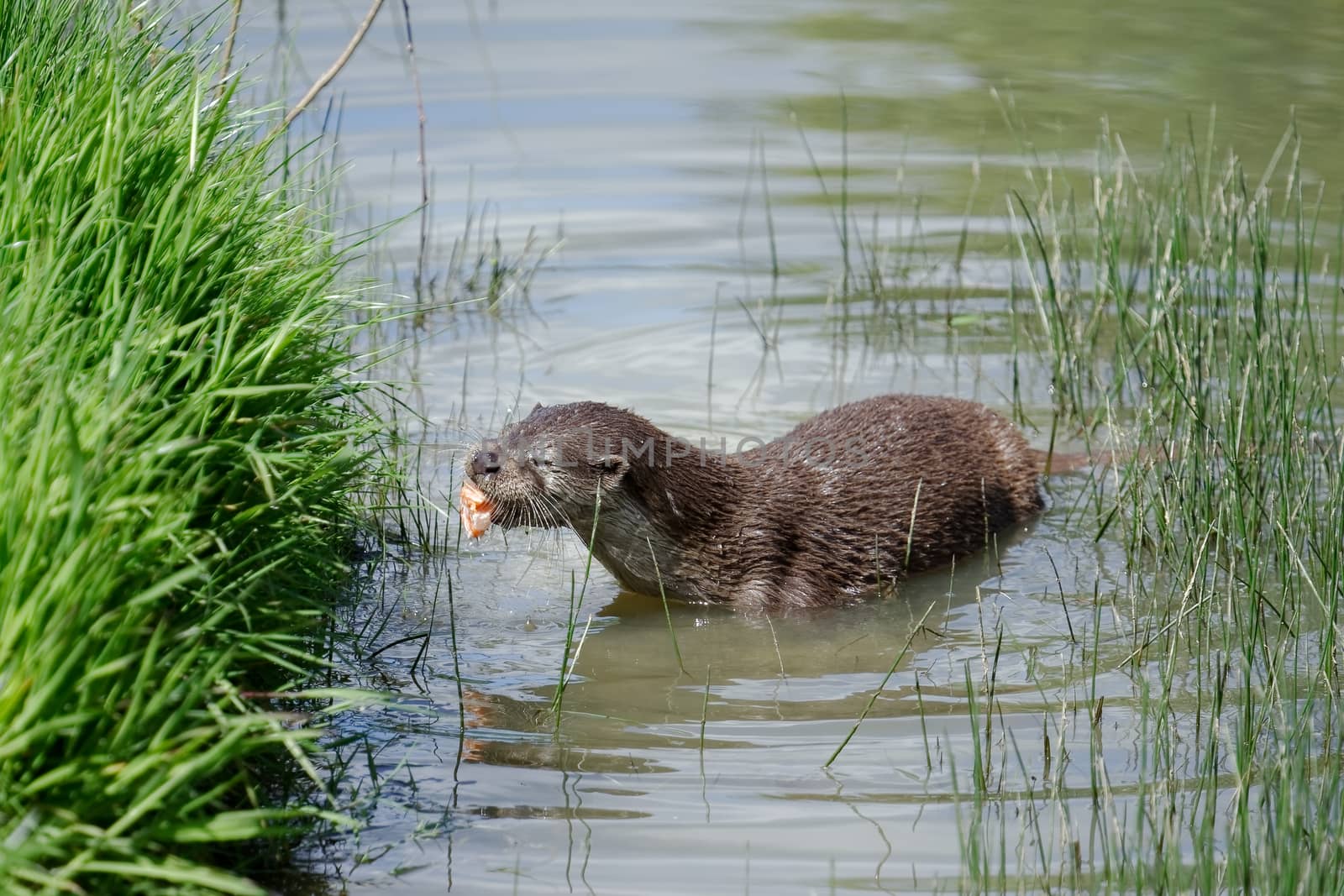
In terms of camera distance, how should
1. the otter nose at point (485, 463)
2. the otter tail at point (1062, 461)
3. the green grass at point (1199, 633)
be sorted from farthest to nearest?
1. the otter tail at point (1062, 461)
2. the otter nose at point (485, 463)
3. the green grass at point (1199, 633)

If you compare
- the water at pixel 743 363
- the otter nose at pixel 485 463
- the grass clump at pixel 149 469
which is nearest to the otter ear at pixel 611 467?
the otter nose at pixel 485 463

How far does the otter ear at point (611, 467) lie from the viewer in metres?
5.12

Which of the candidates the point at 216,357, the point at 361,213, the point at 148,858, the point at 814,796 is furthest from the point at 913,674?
the point at 361,213

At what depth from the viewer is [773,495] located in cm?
561

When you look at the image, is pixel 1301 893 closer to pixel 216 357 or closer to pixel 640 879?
pixel 640 879

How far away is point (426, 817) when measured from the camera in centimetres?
385

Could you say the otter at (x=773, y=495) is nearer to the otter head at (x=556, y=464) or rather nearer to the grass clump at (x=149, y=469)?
the otter head at (x=556, y=464)

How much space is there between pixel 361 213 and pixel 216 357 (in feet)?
17.0

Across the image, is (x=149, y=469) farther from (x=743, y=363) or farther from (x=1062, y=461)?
(x=743, y=363)

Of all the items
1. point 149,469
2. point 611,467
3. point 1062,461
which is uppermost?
point 149,469

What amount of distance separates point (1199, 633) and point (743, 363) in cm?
352

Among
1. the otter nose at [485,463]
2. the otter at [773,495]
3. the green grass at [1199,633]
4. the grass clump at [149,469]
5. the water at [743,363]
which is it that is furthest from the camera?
the otter at [773,495]

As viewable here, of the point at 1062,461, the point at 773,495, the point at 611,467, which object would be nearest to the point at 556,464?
the point at 611,467

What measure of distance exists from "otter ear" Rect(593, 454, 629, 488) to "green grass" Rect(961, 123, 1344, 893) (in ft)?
4.52
